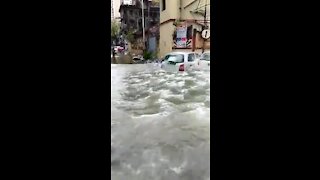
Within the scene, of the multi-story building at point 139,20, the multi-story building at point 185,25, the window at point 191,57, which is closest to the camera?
the window at point 191,57

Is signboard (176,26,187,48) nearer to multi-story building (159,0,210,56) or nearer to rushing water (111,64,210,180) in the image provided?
multi-story building (159,0,210,56)

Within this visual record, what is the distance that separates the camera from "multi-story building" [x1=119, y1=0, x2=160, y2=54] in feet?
62.5

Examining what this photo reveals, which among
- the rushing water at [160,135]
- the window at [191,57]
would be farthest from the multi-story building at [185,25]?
the rushing water at [160,135]

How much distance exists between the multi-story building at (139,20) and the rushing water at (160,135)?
11507 millimetres

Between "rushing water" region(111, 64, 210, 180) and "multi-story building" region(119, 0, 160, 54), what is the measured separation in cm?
1151

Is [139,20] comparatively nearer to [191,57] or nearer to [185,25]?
[185,25]

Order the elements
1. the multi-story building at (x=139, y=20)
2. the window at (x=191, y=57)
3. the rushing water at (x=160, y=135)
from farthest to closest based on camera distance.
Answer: the multi-story building at (x=139, y=20)
the window at (x=191, y=57)
the rushing water at (x=160, y=135)

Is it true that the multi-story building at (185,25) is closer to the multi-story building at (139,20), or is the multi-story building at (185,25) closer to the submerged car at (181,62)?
the submerged car at (181,62)

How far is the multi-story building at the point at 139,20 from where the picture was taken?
1906cm

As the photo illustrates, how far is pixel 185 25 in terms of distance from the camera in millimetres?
14555
